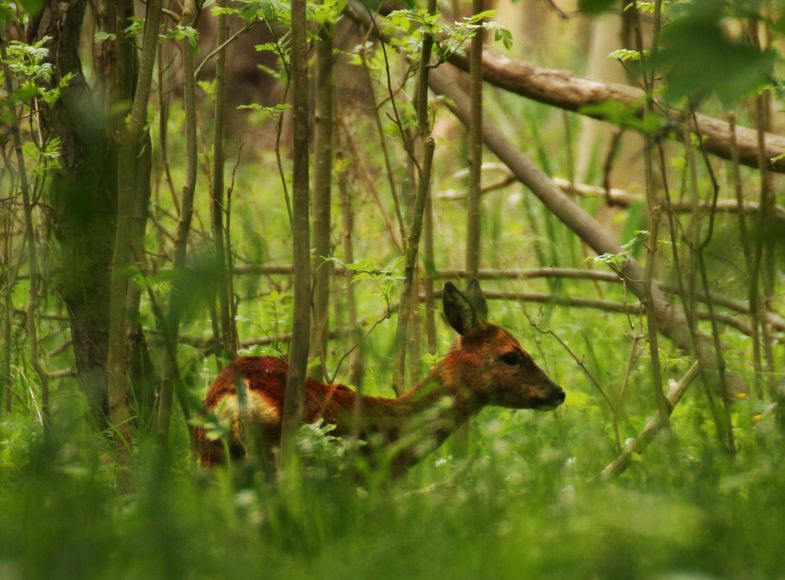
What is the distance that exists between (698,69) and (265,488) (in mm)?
1578

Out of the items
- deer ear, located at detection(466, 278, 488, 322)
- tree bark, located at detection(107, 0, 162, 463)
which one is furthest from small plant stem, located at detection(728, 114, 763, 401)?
tree bark, located at detection(107, 0, 162, 463)

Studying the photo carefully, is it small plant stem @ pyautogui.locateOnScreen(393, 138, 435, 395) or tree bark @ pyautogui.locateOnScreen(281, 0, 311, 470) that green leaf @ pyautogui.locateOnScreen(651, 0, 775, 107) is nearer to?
tree bark @ pyautogui.locateOnScreen(281, 0, 311, 470)

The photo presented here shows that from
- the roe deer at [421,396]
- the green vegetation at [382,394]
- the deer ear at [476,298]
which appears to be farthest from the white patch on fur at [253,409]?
the deer ear at [476,298]

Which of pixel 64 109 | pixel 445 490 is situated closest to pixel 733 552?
pixel 445 490

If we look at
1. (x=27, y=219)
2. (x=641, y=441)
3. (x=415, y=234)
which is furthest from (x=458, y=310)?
(x=27, y=219)

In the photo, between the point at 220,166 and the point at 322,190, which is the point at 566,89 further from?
the point at 220,166

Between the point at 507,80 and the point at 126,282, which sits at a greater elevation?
the point at 507,80

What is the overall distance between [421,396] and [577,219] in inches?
48.9

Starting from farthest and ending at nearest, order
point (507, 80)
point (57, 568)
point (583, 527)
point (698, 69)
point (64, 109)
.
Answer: point (507, 80) < point (64, 109) < point (583, 527) < point (57, 568) < point (698, 69)

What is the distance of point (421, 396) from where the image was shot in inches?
171

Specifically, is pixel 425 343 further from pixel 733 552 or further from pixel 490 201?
pixel 490 201

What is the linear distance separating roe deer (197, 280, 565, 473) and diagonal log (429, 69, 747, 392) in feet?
1.93

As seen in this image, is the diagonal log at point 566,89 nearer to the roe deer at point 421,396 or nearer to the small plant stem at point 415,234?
the roe deer at point 421,396

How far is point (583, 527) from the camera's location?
231cm
